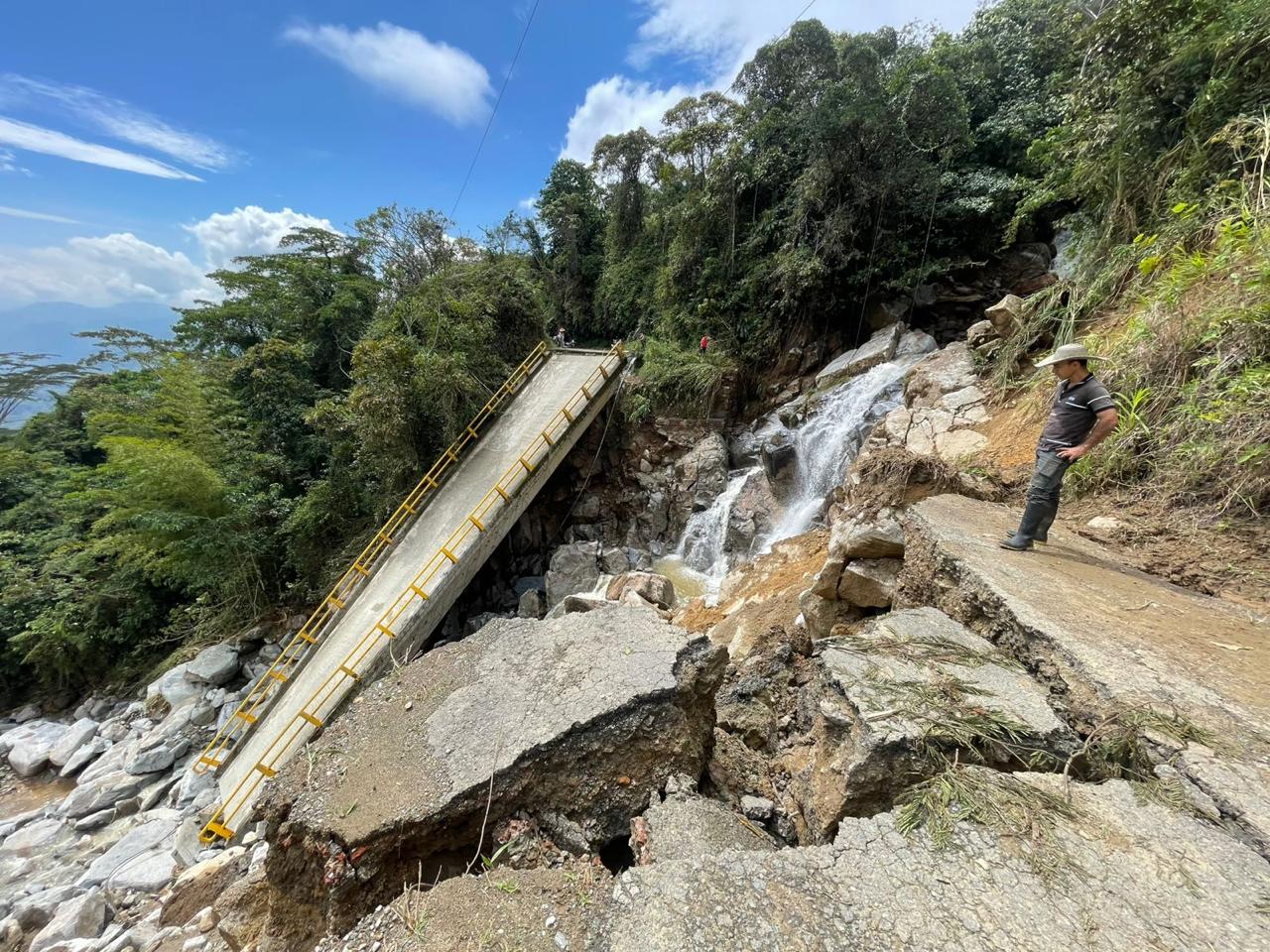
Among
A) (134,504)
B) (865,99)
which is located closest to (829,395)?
(865,99)

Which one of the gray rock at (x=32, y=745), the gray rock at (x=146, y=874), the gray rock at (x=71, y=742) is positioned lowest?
the gray rock at (x=32, y=745)

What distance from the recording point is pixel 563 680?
271 centimetres

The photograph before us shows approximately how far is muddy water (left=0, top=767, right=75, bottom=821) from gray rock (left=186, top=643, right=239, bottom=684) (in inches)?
85.8

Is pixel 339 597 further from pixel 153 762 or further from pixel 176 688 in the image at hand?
pixel 176 688

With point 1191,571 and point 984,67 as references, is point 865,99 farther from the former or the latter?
point 1191,571

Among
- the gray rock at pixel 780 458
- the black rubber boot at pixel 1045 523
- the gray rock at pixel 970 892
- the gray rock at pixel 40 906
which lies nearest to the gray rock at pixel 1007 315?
the gray rock at pixel 780 458

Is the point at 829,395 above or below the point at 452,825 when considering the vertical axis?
above

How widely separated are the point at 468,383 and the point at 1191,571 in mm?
9953

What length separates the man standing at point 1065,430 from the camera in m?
3.03

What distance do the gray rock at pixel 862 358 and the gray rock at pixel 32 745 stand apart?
16225 millimetres

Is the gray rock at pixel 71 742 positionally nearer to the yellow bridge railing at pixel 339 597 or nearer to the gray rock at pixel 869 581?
the yellow bridge railing at pixel 339 597

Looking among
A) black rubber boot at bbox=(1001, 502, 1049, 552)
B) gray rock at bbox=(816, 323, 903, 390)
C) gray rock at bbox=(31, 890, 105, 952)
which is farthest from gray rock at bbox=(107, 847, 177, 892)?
gray rock at bbox=(816, 323, 903, 390)

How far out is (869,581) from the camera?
12.7ft

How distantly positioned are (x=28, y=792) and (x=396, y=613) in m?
7.59
